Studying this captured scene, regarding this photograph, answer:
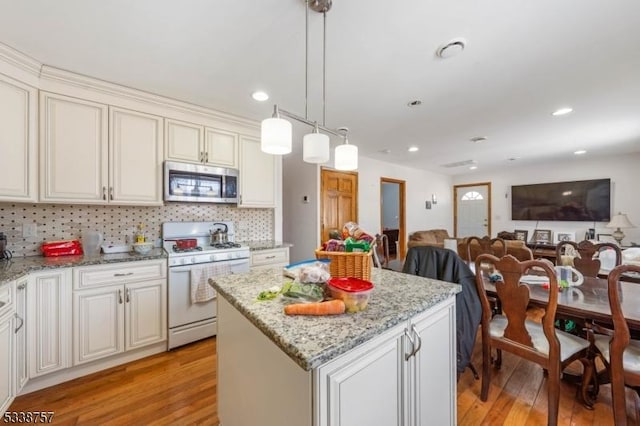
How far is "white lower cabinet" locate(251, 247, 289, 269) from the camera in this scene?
2971 mm

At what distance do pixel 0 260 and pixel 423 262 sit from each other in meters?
3.20

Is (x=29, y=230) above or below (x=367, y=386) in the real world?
above

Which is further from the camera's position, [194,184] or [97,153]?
[194,184]

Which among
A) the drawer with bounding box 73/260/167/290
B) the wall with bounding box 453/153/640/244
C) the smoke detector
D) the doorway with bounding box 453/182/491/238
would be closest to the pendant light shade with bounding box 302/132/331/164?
the smoke detector

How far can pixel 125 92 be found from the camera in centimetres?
234

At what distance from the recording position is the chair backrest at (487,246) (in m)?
3.06

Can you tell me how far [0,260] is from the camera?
1.98m

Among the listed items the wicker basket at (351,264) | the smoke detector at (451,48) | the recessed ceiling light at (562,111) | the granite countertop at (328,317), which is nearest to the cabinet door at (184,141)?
the granite countertop at (328,317)

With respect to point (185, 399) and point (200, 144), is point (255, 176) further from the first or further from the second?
point (185, 399)

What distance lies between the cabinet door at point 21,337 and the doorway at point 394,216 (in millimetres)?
5638

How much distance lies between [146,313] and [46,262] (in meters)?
0.80

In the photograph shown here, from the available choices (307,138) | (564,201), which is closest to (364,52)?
(307,138)

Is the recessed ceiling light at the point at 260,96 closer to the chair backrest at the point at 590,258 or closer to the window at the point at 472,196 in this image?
the chair backrest at the point at 590,258

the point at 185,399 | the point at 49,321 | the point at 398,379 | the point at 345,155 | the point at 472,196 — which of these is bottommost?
the point at 185,399
